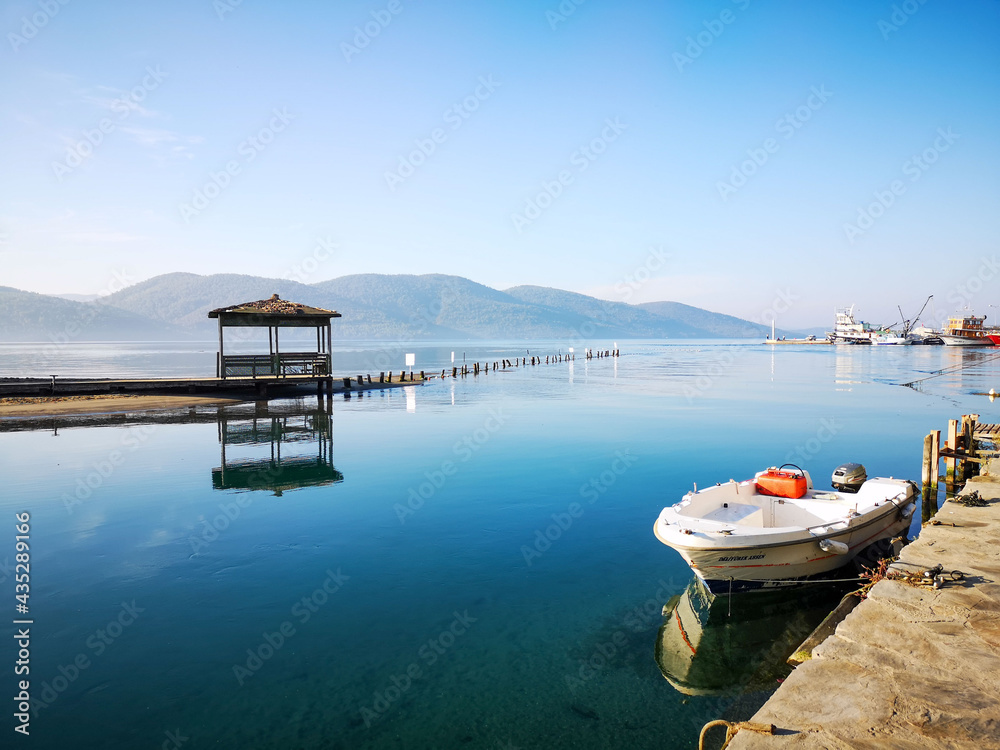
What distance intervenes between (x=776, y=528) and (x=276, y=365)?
1394 inches

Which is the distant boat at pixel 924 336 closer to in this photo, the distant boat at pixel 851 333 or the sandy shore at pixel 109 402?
the distant boat at pixel 851 333

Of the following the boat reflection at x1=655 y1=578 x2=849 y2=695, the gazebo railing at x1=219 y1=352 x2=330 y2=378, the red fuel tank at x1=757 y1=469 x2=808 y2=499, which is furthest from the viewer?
the gazebo railing at x1=219 y1=352 x2=330 y2=378

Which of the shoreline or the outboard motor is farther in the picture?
the shoreline

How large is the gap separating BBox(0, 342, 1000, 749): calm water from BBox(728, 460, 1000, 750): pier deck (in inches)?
62.3

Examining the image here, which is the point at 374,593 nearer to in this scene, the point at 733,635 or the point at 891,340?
the point at 733,635

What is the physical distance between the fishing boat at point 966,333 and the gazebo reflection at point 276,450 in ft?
581

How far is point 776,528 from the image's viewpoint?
987cm

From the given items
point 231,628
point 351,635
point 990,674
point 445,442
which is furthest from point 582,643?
point 445,442

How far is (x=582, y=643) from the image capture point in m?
8.65

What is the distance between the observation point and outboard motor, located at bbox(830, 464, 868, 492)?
1380cm

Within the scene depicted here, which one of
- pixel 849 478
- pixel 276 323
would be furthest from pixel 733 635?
pixel 276 323

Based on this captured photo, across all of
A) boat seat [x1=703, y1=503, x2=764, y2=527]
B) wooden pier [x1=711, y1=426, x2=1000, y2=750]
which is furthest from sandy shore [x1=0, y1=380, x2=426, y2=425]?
wooden pier [x1=711, y1=426, x2=1000, y2=750]

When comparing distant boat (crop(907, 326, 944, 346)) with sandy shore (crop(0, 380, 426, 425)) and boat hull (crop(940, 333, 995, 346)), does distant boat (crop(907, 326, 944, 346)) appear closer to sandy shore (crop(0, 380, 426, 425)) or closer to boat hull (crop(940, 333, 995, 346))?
boat hull (crop(940, 333, 995, 346))

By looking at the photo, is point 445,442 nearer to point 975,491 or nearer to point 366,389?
point 975,491
